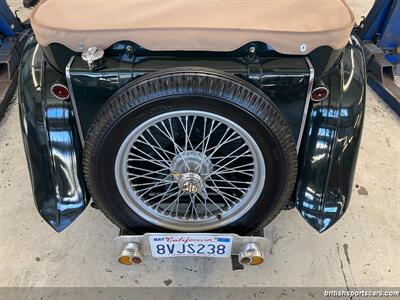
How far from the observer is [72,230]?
2.10 metres

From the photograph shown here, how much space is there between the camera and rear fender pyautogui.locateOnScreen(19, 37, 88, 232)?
1.61 meters

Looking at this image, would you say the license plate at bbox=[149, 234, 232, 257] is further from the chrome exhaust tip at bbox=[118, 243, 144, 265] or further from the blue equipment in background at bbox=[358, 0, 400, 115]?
the blue equipment in background at bbox=[358, 0, 400, 115]

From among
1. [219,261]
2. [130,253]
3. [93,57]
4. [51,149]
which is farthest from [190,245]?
[93,57]

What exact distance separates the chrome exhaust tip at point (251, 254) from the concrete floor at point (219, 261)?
302 mm

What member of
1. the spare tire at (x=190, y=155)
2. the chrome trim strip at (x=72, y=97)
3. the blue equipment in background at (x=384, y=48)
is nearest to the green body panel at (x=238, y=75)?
the chrome trim strip at (x=72, y=97)

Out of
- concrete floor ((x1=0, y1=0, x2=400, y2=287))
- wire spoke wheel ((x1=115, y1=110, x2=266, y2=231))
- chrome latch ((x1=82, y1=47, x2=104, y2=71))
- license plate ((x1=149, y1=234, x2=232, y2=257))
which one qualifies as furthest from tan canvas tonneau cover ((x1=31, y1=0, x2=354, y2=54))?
concrete floor ((x1=0, y1=0, x2=400, y2=287))

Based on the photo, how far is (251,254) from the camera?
161 cm

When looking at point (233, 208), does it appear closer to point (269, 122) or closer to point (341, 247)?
point (269, 122)

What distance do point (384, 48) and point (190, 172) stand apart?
2342mm

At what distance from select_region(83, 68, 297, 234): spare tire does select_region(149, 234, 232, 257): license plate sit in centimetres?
10

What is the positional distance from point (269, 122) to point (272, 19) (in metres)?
0.42

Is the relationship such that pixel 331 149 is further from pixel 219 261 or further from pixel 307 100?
pixel 219 261

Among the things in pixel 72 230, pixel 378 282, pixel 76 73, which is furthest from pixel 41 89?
pixel 378 282

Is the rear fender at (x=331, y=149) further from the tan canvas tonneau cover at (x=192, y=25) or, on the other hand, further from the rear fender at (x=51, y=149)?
the rear fender at (x=51, y=149)
